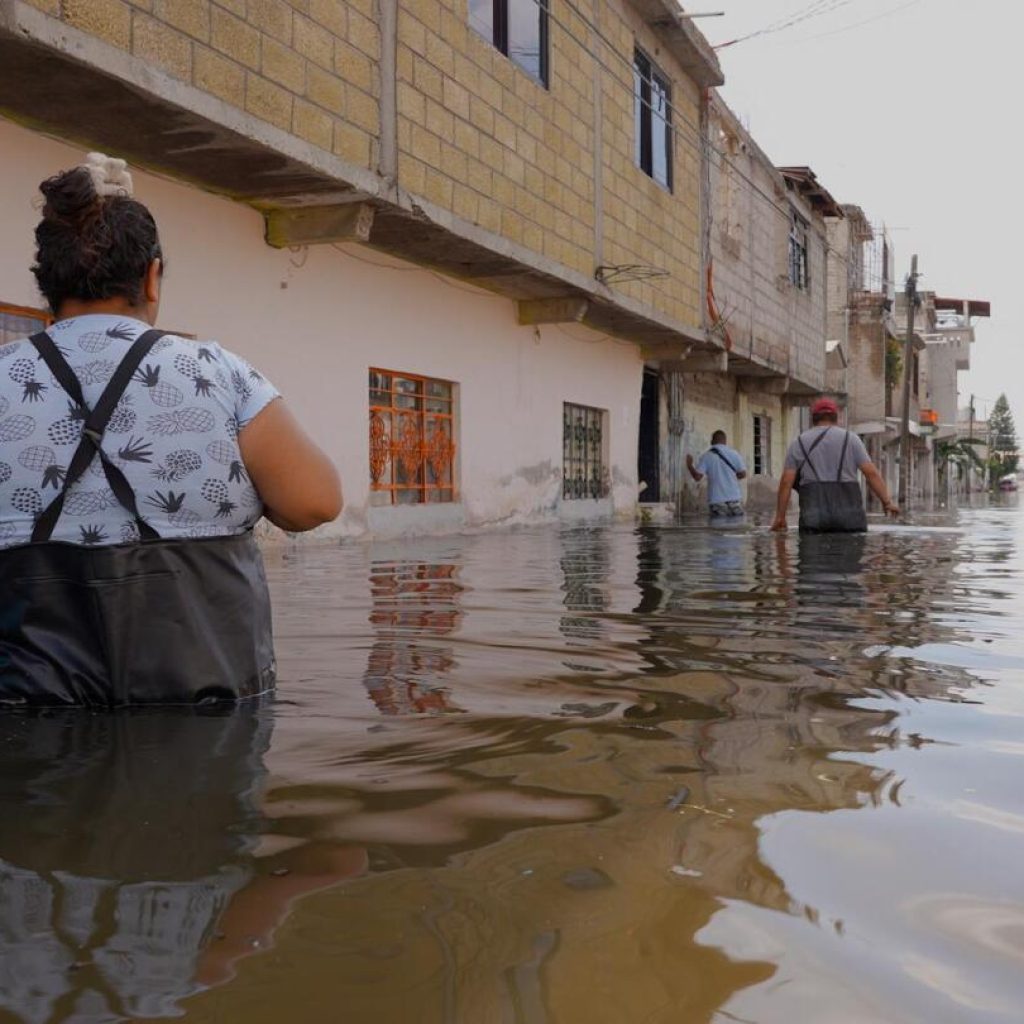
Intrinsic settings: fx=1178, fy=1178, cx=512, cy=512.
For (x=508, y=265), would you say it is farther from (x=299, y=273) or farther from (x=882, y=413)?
(x=882, y=413)

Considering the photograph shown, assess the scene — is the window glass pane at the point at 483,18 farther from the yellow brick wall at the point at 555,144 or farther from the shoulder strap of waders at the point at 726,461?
the shoulder strap of waders at the point at 726,461

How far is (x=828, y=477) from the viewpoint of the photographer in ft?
32.0

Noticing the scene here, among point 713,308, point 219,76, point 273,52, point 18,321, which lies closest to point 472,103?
point 273,52

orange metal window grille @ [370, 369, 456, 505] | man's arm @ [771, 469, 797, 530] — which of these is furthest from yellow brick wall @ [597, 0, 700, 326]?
man's arm @ [771, 469, 797, 530]

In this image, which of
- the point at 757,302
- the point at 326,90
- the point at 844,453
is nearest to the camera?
the point at 326,90

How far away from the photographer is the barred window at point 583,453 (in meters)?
15.1

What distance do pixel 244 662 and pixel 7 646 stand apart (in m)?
0.50

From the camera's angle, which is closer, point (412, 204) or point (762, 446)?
point (412, 204)

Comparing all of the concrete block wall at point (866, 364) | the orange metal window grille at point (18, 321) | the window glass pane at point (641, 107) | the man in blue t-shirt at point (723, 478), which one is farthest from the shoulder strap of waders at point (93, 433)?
the concrete block wall at point (866, 364)

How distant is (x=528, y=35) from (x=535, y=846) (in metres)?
11.4

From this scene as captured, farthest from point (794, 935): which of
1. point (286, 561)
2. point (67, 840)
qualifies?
point (286, 561)

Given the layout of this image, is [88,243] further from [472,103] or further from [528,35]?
[528,35]

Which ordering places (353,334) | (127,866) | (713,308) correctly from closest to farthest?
(127,866), (353,334), (713,308)

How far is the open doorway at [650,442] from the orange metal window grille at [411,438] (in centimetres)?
662
